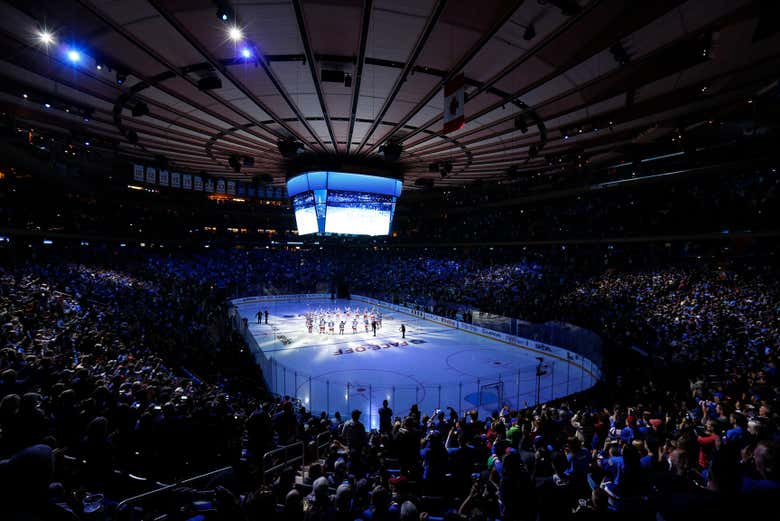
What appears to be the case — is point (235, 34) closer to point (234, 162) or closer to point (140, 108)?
point (140, 108)

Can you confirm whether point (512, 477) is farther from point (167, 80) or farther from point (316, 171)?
point (316, 171)

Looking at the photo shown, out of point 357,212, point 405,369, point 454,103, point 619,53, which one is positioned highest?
point 619,53

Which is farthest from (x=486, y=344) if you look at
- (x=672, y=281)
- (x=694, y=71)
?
(x=694, y=71)

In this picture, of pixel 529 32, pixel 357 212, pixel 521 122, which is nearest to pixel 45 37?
pixel 529 32

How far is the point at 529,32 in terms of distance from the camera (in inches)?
240

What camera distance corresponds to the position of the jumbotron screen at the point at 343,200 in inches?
667

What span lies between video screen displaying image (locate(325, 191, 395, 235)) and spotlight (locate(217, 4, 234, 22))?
11602mm

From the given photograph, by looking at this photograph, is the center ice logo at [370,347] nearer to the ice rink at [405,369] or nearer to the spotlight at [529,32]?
the ice rink at [405,369]

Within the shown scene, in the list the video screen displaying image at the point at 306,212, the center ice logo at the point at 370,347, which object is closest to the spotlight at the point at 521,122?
the video screen displaying image at the point at 306,212

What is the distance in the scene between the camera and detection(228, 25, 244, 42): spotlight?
6.24m

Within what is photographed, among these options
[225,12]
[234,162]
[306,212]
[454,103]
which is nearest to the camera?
[225,12]

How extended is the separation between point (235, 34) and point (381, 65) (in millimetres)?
2815

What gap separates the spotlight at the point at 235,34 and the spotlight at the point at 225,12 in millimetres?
751

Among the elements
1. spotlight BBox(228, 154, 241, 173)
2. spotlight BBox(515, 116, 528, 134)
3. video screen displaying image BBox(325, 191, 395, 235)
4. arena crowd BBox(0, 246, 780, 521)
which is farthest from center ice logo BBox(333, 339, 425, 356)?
spotlight BBox(515, 116, 528, 134)
